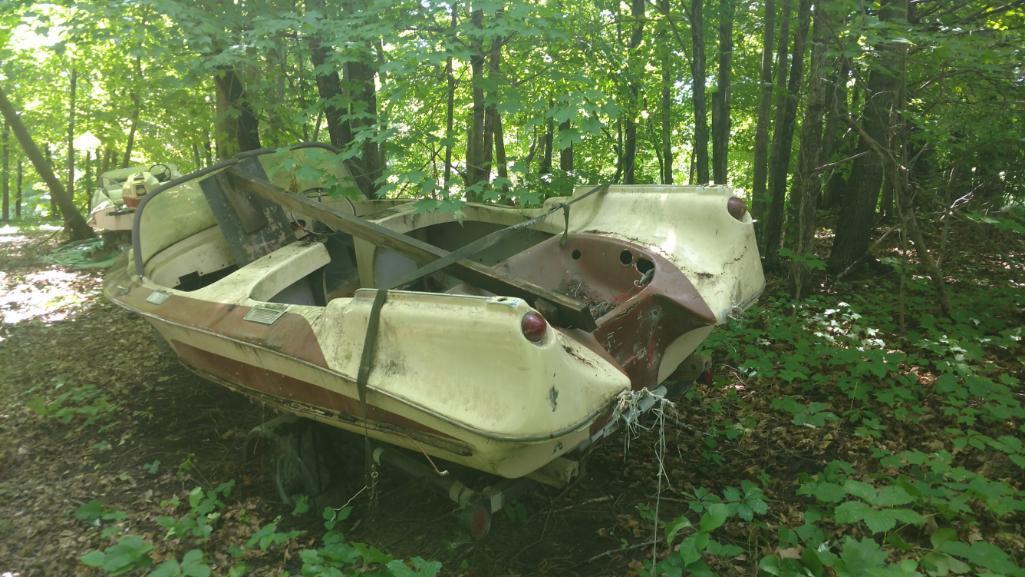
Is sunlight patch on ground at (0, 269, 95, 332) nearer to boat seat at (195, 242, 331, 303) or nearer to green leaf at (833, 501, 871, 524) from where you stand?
boat seat at (195, 242, 331, 303)

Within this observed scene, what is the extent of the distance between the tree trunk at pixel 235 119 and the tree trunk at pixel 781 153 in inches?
220

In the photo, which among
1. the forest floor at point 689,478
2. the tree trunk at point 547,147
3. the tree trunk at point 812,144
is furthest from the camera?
the tree trunk at point 547,147

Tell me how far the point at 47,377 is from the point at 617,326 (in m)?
5.40

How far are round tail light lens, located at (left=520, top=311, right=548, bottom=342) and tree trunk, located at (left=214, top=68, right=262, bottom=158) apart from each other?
18.0 ft

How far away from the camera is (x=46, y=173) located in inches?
444

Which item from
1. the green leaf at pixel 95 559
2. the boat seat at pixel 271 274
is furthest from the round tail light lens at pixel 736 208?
the green leaf at pixel 95 559

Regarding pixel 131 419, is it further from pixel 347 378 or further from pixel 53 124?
pixel 53 124

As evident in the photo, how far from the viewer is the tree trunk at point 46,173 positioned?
35.6ft

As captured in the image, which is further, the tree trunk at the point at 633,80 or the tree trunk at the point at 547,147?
the tree trunk at the point at 547,147

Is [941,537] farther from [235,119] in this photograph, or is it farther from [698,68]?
[235,119]

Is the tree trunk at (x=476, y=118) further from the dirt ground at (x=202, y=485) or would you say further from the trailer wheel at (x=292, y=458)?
the dirt ground at (x=202, y=485)

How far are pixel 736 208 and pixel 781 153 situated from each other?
12.0 ft

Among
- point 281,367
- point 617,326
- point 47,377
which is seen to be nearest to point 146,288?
point 281,367

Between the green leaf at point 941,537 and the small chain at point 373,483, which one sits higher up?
the green leaf at point 941,537
